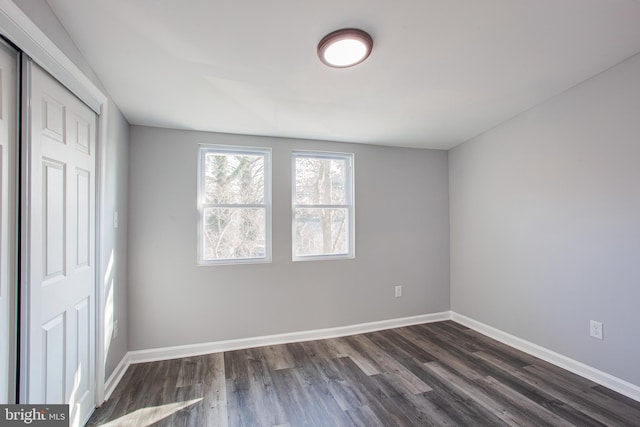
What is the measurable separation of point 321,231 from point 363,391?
163 cm

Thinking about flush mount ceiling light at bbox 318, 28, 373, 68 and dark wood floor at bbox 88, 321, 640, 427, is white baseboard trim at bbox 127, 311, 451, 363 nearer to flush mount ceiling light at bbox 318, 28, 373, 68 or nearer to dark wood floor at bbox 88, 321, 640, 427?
dark wood floor at bbox 88, 321, 640, 427

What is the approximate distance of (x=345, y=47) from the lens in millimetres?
1775

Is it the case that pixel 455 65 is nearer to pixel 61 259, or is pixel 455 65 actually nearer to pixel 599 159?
pixel 599 159

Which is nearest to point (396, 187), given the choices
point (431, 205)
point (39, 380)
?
point (431, 205)

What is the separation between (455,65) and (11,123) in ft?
8.29

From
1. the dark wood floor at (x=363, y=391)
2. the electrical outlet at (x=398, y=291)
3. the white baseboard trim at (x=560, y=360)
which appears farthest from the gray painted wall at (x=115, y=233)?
the white baseboard trim at (x=560, y=360)

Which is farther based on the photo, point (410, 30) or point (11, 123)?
point (410, 30)

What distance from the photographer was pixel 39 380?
137cm

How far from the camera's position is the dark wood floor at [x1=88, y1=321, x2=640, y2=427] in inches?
75.7

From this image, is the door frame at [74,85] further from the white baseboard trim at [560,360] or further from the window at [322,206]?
the white baseboard trim at [560,360]

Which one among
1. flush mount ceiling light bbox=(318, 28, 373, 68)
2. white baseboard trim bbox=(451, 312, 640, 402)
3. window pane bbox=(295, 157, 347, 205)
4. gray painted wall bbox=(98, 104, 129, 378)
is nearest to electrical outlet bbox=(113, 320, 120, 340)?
gray painted wall bbox=(98, 104, 129, 378)

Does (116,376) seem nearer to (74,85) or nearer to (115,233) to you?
(115,233)

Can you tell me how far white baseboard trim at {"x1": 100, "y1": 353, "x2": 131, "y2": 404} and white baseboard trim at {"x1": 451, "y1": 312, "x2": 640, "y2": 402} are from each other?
3580 millimetres

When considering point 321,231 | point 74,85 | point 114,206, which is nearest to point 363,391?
point 321,231
